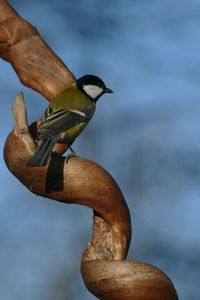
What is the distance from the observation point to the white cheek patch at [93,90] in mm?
2205

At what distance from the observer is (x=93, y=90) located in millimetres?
2271

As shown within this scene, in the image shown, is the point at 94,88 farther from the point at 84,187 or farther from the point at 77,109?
the point at 84,187

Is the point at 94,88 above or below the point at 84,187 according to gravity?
above

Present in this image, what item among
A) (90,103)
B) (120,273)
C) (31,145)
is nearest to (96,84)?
(90,103)

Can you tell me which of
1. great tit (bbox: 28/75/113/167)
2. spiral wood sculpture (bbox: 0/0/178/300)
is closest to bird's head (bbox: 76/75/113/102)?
great tit (bbox: 28/75/113/167)

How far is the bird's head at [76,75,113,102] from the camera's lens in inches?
83.8

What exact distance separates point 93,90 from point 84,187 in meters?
1.31

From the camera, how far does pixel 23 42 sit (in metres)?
1.19

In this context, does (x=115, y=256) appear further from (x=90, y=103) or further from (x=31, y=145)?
(x=90, y=103)

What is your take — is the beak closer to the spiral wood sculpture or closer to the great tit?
the great tit

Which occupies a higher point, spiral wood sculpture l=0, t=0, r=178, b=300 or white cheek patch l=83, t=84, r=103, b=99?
white cheek patch l=83, t=84, r=103, b=99

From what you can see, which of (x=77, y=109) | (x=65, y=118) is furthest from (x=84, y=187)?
(x=77, y=109)

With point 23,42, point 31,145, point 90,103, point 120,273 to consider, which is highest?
point 90,103

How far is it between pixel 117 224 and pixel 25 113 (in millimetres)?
231
